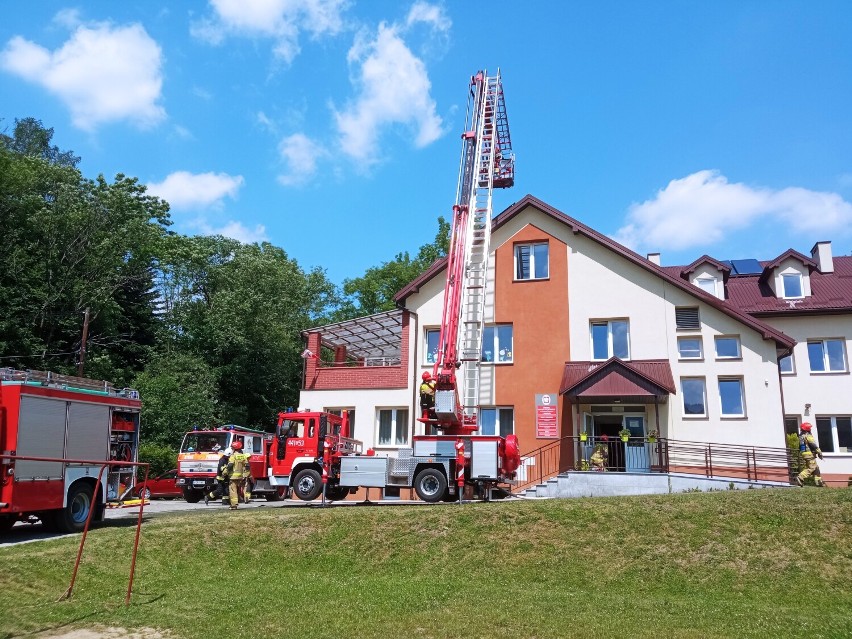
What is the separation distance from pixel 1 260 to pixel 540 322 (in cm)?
2628

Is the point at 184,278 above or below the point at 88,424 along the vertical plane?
above

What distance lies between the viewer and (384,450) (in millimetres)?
26953

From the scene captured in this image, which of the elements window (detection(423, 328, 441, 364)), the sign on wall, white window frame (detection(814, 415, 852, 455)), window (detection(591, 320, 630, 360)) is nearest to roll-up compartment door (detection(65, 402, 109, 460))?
window (detection(423, 328, 441, 364))

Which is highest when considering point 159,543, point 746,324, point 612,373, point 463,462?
point 746,324

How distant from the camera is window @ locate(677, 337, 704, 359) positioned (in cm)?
2459

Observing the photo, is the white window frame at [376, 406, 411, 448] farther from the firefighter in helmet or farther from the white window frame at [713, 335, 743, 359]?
the white window frame at [713, 335, 743, 359]

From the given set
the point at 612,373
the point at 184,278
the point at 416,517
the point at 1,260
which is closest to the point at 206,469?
the point at 416,517

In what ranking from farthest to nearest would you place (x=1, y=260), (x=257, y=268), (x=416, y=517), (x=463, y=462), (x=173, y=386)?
1. (x=257, y=268)
2. (x=173, y=386)
3. (x=1, y=260)
4. (x=463, y=462)
5. (x=416, y=517)

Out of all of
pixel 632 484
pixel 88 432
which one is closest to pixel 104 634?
pixel 88 432

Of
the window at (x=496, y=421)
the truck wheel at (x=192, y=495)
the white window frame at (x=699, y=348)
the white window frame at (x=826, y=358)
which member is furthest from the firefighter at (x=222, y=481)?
the white window frame at (x=826, y=358)

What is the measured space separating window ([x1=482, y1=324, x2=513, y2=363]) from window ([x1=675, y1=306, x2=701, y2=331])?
6067 mm

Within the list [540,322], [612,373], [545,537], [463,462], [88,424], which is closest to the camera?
[545,537]

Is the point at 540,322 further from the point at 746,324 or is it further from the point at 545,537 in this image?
the point at 545,537

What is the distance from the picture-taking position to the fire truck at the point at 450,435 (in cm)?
1814
